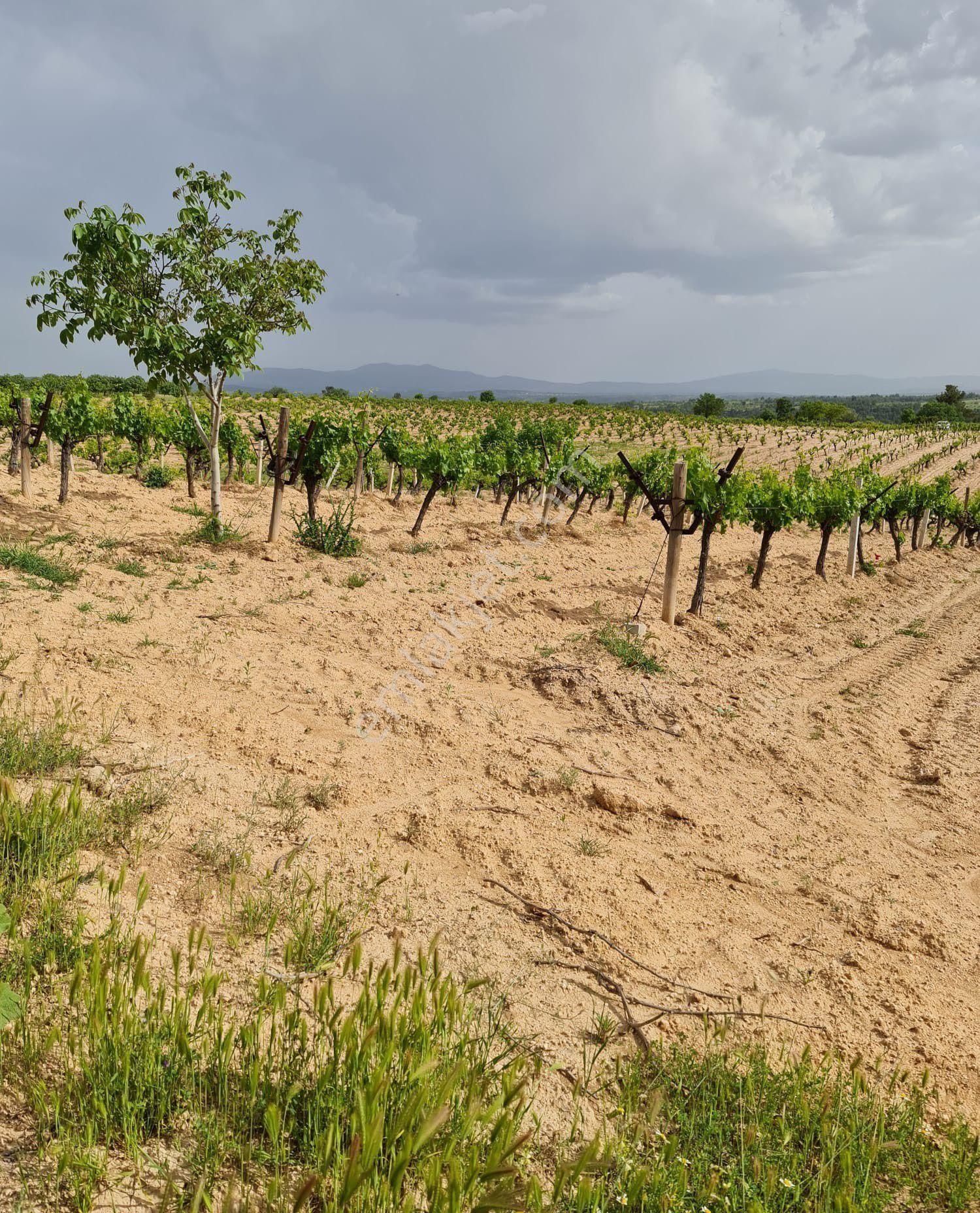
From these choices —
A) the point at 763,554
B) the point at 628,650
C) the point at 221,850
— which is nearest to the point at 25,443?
the point at 628,650

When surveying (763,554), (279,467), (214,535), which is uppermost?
(279,467)

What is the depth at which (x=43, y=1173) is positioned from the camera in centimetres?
200

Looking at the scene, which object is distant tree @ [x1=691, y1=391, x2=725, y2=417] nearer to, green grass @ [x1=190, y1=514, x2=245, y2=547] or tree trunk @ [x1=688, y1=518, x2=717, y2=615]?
tree trunk @ [x1=688, y1=518, x2=717, y2=615]

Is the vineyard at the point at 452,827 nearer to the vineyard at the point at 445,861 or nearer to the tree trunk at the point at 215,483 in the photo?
the vineyard at the point at 445,861

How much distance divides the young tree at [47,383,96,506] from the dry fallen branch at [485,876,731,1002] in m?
13.3

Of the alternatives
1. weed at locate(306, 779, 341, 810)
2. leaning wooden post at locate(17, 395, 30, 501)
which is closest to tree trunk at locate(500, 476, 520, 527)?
leaning wooden post at locate(17, 395, 30, 501)

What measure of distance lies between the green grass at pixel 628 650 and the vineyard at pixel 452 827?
0.07 meters

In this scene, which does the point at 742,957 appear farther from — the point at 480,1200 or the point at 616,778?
the point at 480,1200

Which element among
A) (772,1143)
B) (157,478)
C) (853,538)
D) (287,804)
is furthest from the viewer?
(157,478)

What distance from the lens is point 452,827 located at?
16.3ft

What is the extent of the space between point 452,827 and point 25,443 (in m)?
13.1

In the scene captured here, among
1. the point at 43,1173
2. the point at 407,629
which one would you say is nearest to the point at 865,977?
the point at 43,1173

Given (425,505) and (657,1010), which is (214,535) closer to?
(425,505)

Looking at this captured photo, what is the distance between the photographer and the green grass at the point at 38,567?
8773 mm
